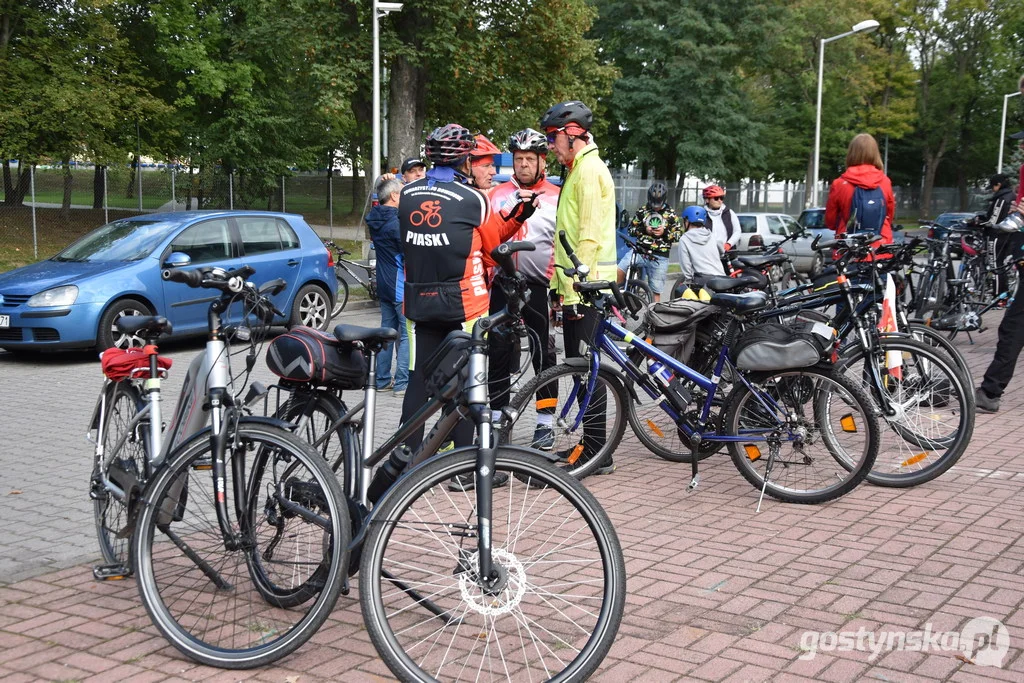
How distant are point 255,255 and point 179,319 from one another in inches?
57.6

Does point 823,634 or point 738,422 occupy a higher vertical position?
point 738,422

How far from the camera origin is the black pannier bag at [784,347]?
18.8 ft

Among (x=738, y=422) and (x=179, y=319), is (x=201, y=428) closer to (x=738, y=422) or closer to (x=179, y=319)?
(x=738, y=422)

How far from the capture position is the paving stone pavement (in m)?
3.81

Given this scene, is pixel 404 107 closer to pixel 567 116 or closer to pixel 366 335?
pixel 567 116

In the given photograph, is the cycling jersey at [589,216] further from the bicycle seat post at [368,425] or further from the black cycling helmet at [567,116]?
the bicycle seat post at [368,425]

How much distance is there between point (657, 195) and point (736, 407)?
22.7 feet

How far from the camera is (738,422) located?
233 inches

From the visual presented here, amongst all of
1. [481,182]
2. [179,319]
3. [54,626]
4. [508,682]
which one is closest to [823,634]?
[508,682]

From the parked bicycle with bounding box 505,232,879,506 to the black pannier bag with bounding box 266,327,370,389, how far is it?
6.48 feet

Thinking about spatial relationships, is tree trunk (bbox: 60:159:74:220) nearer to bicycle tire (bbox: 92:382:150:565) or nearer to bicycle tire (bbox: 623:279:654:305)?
bicycle tire (bbox: 623:279:654:305)

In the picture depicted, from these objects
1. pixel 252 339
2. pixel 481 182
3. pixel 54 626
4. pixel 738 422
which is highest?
pixel 481 182

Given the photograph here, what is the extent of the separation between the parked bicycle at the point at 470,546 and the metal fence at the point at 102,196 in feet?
66.7

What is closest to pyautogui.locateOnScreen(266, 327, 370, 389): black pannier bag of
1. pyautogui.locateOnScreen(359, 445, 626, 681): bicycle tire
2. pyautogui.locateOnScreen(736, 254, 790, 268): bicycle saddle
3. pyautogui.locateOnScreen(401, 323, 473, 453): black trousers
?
pyautogui.locateOnScreen(359, 445, 626, 681): bicycle tire
